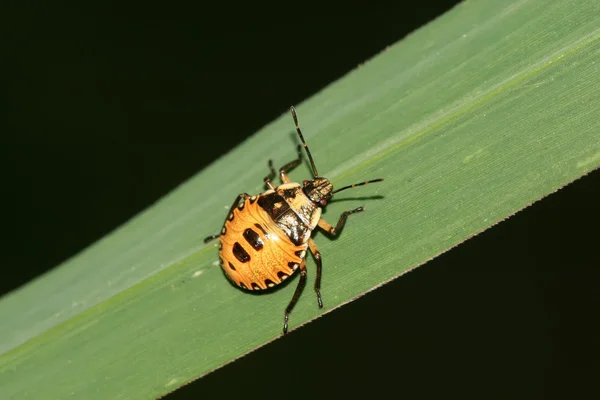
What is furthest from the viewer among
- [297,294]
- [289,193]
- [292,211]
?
[289,193]

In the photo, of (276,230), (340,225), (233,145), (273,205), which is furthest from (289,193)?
(233,145)

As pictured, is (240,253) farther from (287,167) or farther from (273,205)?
(287,167)

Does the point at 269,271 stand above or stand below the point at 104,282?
below

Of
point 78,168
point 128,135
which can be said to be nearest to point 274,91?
Answer: point 128,135

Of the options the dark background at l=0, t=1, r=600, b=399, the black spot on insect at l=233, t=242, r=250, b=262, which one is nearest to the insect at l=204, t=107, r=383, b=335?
the black spot on insect at l=233, t=242, r=250, b=262

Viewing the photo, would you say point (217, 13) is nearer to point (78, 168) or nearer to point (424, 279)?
point (78, 168)

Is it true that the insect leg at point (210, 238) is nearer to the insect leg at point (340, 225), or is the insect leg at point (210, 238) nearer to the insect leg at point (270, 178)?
the insect leg at point (270, 178)
